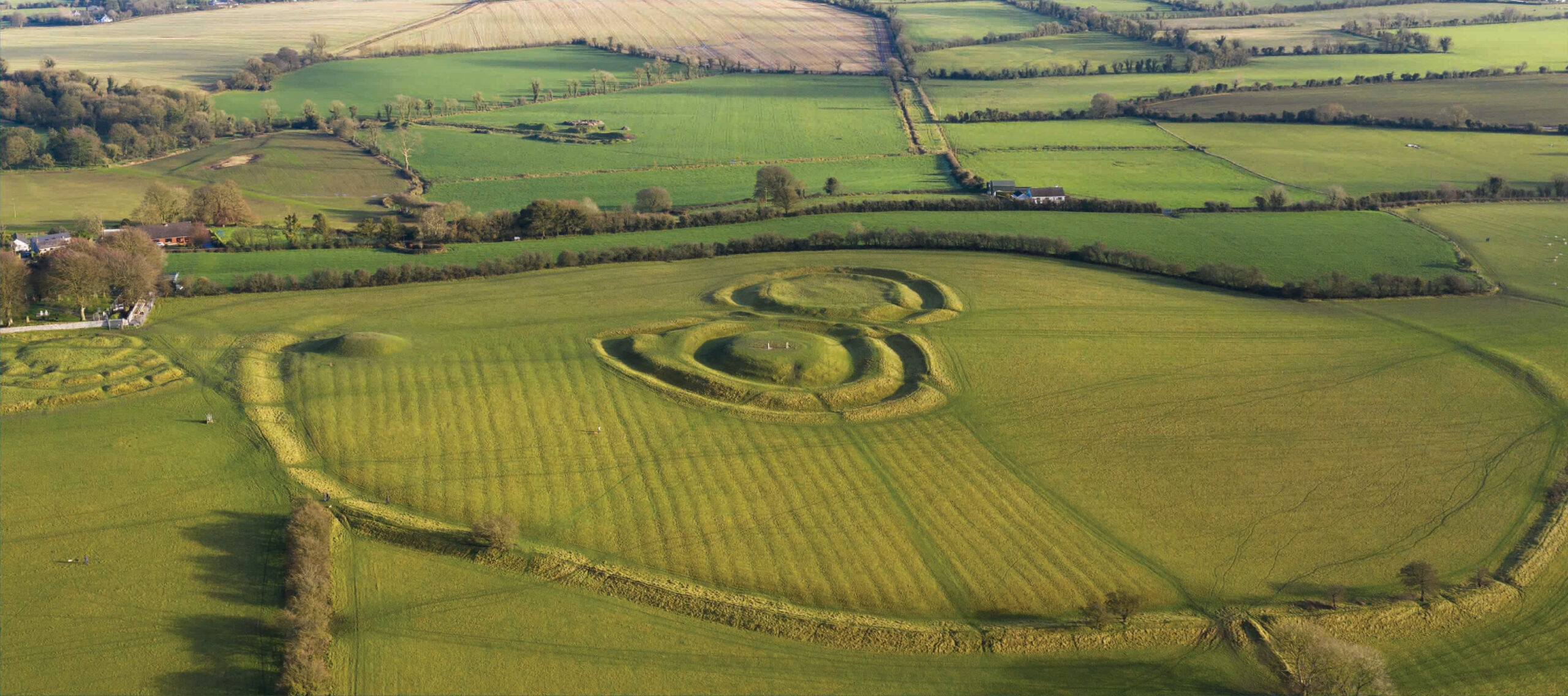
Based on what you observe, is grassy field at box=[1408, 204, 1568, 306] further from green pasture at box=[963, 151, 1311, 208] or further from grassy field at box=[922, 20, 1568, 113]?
grassy field at box=[922, 20, 1568, 113]

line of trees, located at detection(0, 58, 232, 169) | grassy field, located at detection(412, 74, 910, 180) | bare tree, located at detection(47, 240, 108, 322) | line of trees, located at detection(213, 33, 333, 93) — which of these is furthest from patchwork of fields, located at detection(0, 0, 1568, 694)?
line of trees, located at detection(213, 33, 333, 93)

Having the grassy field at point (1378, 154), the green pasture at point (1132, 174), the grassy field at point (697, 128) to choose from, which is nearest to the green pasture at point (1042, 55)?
the grassy field at point (697, 128)

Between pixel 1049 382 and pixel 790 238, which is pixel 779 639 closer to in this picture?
pixel 1049 382

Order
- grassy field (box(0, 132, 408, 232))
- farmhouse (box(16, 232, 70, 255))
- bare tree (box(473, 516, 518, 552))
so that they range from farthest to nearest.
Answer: grassy field (box(0, 132, 408, 232)), farmhouse (box(16, 232, 70, 255)), bare tree (box(473, 516, 518, 552))

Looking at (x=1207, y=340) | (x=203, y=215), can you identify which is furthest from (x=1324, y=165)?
(x=203, y=215)

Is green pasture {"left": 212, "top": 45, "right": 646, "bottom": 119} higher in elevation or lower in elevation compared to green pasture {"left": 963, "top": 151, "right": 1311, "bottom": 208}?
higher

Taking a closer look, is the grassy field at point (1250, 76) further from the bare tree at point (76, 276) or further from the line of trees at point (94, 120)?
the bare tree at point (76, 276)

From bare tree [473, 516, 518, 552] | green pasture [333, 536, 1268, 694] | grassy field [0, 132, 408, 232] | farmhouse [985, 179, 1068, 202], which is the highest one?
farmhouse [985, 179, 1068, 202]
